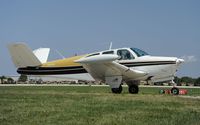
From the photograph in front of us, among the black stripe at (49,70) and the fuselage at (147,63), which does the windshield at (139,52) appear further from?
the black stripe at (49,70)

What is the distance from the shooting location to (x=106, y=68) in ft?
65.6

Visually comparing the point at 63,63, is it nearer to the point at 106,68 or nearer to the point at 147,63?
the point at 106,68

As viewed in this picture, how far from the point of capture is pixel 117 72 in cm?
2009

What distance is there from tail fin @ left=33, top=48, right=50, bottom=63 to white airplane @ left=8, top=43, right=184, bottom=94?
169cm

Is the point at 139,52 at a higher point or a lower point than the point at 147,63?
higher

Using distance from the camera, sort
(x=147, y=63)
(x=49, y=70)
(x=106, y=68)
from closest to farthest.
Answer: (x=106, y=68) < (x=147, y=63) < (x=49, y=70)

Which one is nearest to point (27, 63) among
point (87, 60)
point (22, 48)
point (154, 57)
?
point (22, 48)

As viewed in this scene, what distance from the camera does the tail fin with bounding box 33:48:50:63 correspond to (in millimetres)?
24631

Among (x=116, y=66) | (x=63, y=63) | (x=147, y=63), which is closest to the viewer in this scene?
(x=116, y=66)

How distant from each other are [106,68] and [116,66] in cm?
61

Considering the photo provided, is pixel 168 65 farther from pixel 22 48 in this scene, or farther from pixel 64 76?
pixel 22 48

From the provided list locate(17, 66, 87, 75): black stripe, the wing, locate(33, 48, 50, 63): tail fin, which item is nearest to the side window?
the wing

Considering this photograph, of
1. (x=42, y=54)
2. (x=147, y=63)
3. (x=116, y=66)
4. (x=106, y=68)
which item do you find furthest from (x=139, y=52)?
(x=42, y=54)

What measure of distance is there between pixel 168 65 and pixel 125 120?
12.7m
